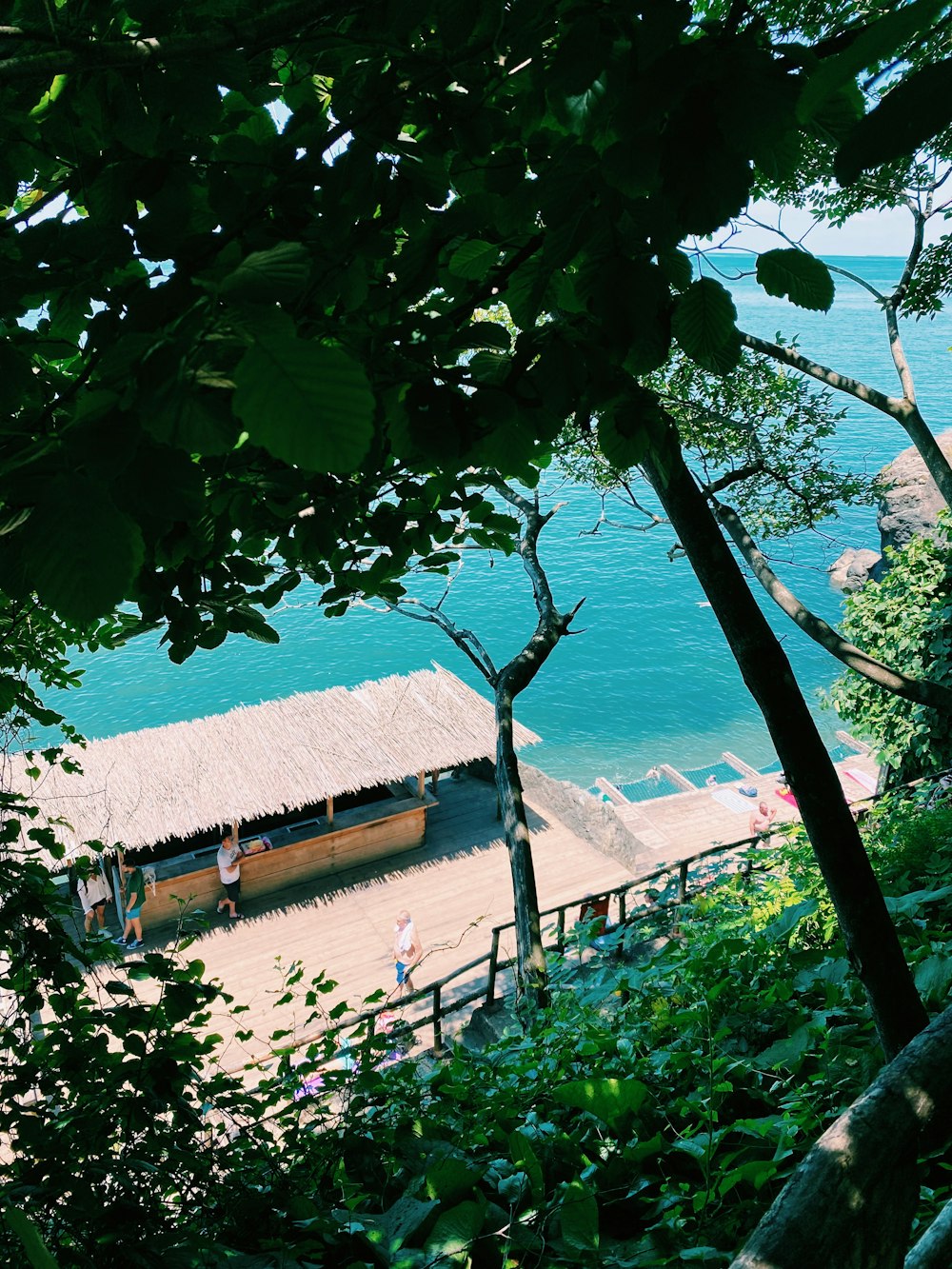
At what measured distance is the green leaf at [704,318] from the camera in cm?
142

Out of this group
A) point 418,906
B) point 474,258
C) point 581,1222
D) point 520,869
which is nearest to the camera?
point 474,258

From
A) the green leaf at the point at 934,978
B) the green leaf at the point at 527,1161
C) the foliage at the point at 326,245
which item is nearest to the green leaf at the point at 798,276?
the foliage at the point at 326,245

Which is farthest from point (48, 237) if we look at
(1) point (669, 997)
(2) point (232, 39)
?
(1) point (669, 997)

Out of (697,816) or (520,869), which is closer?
(520,869)

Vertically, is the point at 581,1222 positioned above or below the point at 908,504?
below

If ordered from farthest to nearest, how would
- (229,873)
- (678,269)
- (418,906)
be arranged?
(418,906) < (229,873) < (678,269)

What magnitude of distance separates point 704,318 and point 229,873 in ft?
42.5

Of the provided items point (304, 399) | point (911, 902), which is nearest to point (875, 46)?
point (304, 399)

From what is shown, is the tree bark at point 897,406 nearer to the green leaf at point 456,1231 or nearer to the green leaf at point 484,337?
the green leaf at point 484,337

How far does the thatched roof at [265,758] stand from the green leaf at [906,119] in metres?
13.8

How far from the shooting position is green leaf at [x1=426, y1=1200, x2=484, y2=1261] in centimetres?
186

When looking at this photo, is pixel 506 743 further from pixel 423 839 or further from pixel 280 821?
pixel 280 821

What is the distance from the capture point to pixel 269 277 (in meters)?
0.69

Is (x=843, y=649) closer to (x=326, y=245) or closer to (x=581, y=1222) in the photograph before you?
(x=581, y=1222)
